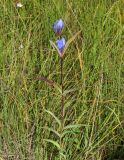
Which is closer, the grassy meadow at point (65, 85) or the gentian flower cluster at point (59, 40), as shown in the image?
the gentian flower cluster at point (59, 40)

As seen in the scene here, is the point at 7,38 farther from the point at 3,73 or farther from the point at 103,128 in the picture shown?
the point at 103,128

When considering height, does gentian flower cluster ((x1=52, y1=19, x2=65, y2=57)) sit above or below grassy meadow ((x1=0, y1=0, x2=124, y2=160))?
above

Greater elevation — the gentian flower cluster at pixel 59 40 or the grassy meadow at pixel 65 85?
the gentian flower cluster at pixel 59 40

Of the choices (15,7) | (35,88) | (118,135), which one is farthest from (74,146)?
(15,7)

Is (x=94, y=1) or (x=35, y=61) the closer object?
(x=35, y=61)

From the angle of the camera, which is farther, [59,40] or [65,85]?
[65,85]

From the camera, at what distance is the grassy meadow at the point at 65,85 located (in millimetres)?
1593

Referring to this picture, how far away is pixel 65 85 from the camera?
1.78 m

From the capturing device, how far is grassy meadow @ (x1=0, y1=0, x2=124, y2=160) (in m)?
1.59

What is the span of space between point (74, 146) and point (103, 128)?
5.3 inches

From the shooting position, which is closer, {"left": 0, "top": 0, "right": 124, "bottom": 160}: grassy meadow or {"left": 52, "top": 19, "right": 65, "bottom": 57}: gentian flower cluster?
{"left": 52, "top": 19, "right": 65, "bottom": 57}: gentian flower cluster

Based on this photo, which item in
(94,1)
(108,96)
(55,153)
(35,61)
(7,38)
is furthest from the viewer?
(94,1)

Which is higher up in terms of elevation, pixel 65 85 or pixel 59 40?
pixel 59 40

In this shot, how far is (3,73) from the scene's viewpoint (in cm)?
178
